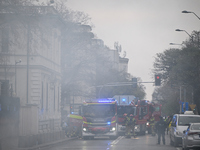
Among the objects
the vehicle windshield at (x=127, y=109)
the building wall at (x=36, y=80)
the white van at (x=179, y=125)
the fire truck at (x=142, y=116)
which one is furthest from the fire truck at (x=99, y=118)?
the white van at (x=179, y=125)

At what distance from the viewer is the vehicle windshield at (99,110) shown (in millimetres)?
36062

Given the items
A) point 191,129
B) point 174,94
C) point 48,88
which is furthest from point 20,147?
point 174,94

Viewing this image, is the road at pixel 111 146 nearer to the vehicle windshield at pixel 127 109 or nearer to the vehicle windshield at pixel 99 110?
the vehicle windshield at pixel 99 110

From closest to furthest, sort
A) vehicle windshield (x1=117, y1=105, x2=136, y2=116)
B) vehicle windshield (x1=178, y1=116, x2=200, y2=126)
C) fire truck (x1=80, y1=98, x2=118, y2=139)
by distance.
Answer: vehicle windshield (x1=178, y1=116, x2=200, y2=126) → fire truck (x1=80, y1=98, x2=118, y2=139) → vehicle windshield (x1=117, y1=105, x2=136, y2=116)

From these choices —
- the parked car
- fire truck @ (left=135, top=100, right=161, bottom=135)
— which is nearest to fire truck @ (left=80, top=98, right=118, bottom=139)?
fire truck @ (left=135, top=100, right=161, bottom=135)

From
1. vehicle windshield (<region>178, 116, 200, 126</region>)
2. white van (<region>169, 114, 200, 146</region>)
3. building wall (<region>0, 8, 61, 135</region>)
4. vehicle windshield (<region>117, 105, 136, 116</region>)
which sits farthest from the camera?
vehicle windshield (<region>117, 105, 136, 116</region>)

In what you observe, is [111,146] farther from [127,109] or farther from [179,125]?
[127,109]

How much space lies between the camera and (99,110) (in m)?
36.2

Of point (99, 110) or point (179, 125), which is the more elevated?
point (99, 110)

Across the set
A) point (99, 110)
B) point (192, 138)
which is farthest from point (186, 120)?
point (99, 110)

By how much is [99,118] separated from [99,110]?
653mm

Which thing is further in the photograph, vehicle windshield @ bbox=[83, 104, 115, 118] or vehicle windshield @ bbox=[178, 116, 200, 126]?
vehicle windshield @ bbox=[83, 104, 115, 118]

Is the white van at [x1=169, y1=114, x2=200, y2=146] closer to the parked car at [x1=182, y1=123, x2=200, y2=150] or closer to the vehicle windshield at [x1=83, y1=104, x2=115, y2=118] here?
the parked car at [x1=182, y1=123, x2=200, y2=150]

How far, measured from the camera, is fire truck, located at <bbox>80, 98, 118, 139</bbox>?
35531mm
